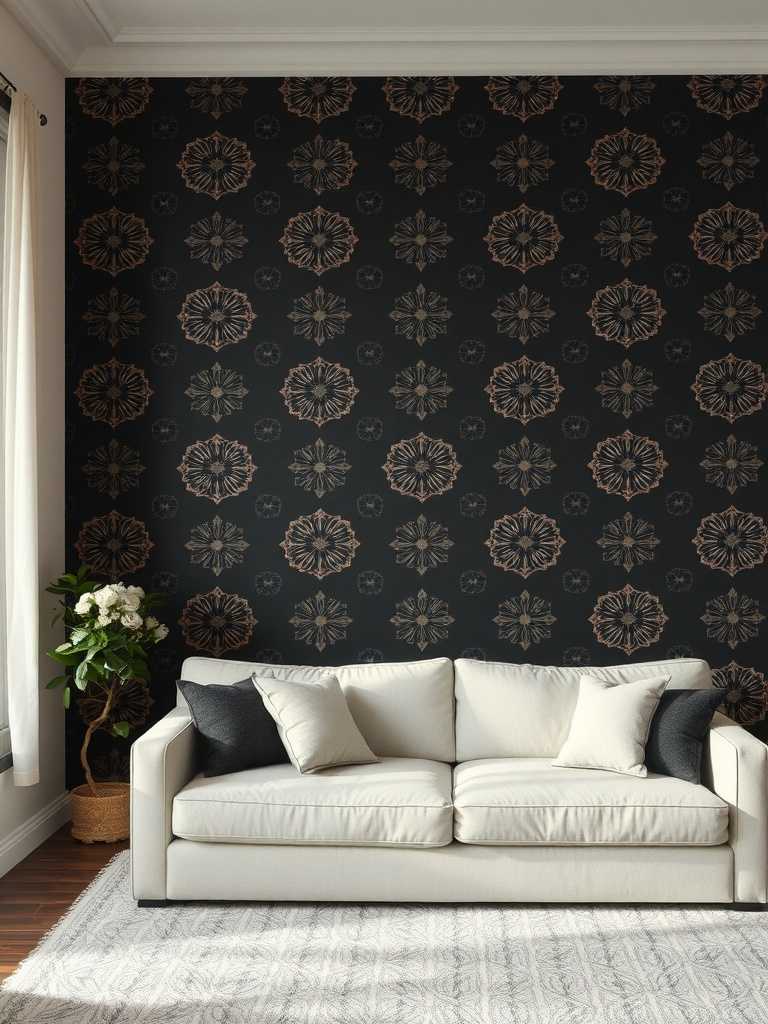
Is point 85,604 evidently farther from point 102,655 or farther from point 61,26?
point 61,26

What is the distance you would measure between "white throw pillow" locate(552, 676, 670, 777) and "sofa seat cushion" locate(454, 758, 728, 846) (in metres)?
0.19

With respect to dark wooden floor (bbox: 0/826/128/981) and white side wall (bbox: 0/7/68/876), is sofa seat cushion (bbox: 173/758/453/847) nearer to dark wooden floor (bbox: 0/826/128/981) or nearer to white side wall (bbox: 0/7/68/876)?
dark wooden floor (bbox: 0/826/128/981)

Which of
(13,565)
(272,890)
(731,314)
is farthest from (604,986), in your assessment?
(731,314)

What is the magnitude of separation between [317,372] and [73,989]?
8.65ft

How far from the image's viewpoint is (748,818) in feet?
11.7

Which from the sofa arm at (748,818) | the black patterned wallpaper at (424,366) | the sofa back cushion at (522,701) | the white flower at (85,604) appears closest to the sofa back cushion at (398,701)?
the sofa back cushion at (522,701)

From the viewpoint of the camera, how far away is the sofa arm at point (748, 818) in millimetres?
3543

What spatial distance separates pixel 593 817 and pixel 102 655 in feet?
6.61

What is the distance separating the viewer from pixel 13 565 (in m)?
3.91

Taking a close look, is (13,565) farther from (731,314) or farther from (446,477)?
(731,314)

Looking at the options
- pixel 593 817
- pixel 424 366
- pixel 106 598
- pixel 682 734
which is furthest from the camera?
pixel 424 366

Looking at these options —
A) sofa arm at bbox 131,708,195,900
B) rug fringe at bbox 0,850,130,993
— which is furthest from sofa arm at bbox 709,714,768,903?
rug fringe at bbox 0,850,130,993

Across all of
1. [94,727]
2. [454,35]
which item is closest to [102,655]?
[94,727]

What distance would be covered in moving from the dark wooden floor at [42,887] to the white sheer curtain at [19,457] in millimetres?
369
